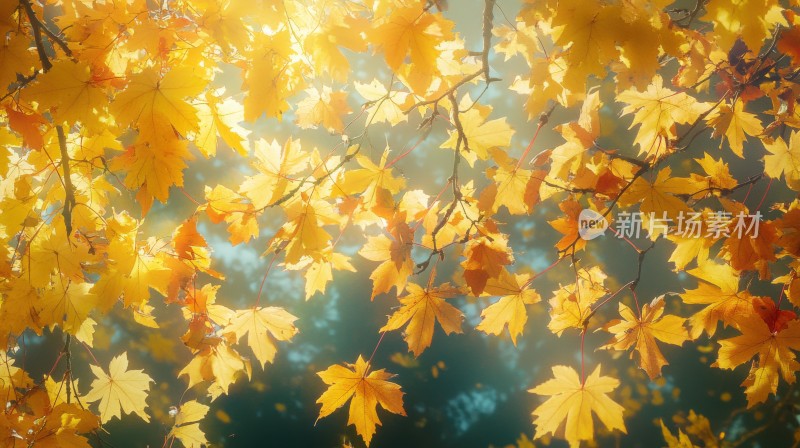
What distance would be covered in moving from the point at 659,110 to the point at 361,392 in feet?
6.09

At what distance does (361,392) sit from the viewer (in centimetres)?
194

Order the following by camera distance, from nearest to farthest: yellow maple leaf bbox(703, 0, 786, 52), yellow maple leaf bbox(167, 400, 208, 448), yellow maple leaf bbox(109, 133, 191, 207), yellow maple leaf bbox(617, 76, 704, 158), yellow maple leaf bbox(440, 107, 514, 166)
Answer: yellow maple leaf bbox(703, 0, 786, 52) < yellow maple leaf bbox(109, 133, 191, 207) < yellow maple leaf bbox(440, 107, 514, 166) < yellow maple leaf bbox(617, 76, 704, 158) < yellow maple leaf bbox(167, 400, 208, 448)

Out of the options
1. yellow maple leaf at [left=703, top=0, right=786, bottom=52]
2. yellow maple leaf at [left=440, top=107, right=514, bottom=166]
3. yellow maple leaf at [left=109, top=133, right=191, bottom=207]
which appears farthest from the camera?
yellow maple leaf at [left=440, top=107, right=514, bottom=166]

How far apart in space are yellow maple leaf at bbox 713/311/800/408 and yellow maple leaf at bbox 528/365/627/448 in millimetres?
502

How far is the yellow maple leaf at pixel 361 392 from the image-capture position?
1883mm

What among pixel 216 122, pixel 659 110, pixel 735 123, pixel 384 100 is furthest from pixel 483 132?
pixel 735 123

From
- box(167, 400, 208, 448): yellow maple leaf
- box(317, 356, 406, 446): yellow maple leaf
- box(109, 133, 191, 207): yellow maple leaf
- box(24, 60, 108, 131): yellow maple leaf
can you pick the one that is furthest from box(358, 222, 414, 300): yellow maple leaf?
box(167, 400, 208, 448): yellow maple leaf

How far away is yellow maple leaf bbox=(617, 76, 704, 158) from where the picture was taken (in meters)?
1.94

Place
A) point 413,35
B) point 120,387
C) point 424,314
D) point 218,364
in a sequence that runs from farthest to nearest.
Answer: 1. point 120,387
2. point 218,364
3. point 424,314
4. point 413,35

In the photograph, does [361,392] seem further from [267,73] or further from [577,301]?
[267,73]

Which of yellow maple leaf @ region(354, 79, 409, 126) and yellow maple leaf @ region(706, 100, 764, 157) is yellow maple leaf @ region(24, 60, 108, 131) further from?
yellow maple leaf @ region(706, 100, 764, 157)

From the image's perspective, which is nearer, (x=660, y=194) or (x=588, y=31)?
(x=588, y=31)

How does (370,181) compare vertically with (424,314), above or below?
above

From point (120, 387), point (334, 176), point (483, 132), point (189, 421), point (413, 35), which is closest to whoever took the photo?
point (413, 35)
